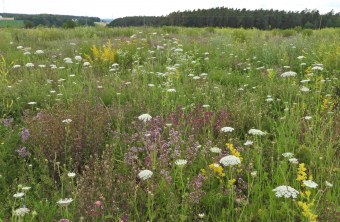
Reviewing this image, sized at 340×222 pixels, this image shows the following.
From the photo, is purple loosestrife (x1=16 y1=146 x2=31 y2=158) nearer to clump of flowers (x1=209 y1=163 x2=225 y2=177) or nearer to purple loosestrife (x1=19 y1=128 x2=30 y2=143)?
purple loosestrife (x1=19 y1=128 x2=30 y2=143)

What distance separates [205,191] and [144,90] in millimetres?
2510

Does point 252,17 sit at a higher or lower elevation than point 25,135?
higher

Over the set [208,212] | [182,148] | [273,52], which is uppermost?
[273,52]

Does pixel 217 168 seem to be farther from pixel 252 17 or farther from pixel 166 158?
pixel 252 17

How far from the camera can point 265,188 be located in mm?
2848

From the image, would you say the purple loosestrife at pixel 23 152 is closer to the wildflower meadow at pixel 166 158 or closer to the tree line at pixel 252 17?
the wildflower meadow at pixel 166 158

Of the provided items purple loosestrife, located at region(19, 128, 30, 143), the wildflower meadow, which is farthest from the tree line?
purple loosestrife, located at region(19, 128, 30, 143)

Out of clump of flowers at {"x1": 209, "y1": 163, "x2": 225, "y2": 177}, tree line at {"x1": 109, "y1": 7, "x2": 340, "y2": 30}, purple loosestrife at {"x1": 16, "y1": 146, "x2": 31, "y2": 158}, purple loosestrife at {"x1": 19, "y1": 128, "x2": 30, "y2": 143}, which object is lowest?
purple loosestrife at {"x1": 16, "y1": 146, "x2": 31, "y2": 158}

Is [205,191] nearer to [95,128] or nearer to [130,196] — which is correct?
[130,196]

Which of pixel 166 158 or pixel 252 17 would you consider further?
pixel 252 17

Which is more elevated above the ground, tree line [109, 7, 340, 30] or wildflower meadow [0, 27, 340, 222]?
tree line [109, 7, 340, 30]

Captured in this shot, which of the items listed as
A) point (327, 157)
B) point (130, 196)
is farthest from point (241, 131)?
point (130, 196)

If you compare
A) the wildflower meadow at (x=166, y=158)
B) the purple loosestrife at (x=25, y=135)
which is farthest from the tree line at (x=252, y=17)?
the purple loosestrife at (x=25, y=135)

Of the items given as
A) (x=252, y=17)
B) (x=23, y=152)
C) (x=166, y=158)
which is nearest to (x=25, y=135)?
(x=23, y=152)
